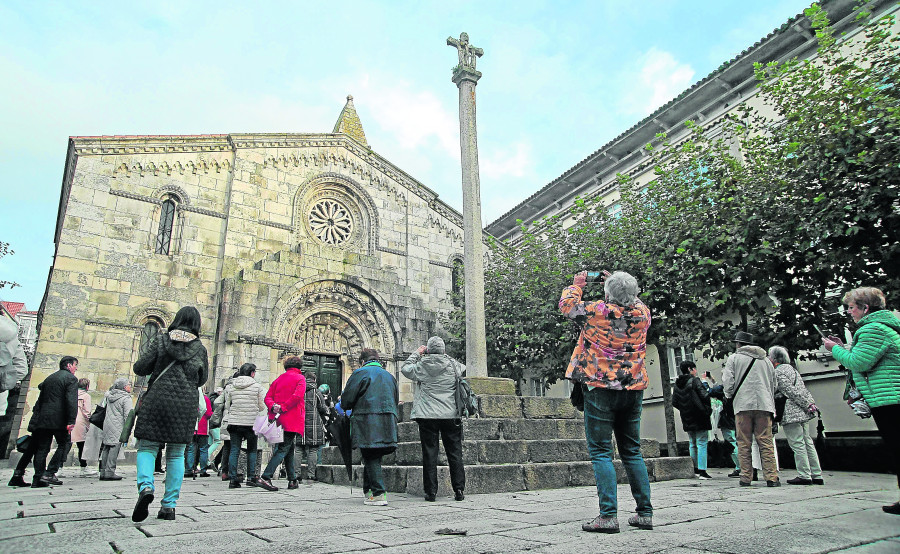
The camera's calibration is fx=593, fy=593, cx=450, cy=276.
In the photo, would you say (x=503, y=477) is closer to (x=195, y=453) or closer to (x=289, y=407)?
(x=289, y=407)

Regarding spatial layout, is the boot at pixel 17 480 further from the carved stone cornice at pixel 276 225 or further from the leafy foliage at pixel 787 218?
the leafy foliage at pixel 787 218

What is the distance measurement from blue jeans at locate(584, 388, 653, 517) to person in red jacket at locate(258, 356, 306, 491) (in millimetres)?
5295

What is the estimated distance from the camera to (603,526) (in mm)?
4242

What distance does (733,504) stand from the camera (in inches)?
234

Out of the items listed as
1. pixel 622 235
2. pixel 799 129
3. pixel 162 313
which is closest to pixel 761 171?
pixel 799 129

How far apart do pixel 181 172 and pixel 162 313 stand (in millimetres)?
4742

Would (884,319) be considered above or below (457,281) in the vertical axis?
below

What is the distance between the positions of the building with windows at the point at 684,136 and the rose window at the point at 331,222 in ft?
22.5

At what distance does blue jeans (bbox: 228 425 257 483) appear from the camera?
29.0 ft

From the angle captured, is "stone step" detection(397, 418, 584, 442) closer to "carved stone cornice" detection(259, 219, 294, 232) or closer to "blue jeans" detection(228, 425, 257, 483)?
"blue jeans" detection(228, 425, 257, 483)

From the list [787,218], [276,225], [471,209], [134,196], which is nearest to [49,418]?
[471,209]

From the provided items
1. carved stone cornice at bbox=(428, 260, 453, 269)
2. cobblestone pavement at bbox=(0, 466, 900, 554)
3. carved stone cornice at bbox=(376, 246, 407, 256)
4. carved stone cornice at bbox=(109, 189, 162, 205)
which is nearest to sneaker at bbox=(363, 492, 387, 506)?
cobblestone pavement at bbox=(0, 466, 900, 554)

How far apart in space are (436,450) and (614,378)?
10.7ft

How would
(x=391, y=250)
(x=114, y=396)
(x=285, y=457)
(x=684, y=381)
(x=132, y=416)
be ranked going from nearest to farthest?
(x=132, y=416), (x=285, y=457), (x=114, y=396), (x=684, y=381), (x=391, y=250)
